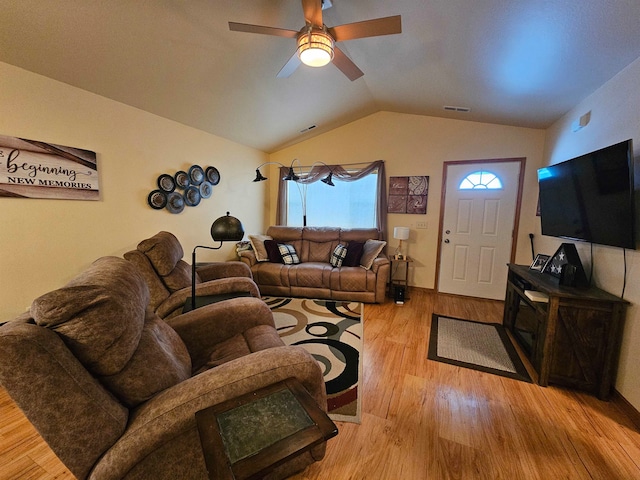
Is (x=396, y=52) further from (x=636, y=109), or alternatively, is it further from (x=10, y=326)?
(x=10, y=326)

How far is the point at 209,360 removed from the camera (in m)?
1.52

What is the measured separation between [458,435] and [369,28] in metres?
2.56

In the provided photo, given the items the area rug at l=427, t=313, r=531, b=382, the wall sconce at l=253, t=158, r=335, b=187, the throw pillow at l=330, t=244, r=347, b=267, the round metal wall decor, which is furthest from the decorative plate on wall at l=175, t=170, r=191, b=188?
the area rug at l=427, t=313, r=531, b=382

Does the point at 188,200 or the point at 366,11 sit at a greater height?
the point at 366,11

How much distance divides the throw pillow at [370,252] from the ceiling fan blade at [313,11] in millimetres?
2640

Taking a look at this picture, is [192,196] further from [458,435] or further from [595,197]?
[595,197]

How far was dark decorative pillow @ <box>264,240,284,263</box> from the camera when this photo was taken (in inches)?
157

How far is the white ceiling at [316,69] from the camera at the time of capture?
165 cm

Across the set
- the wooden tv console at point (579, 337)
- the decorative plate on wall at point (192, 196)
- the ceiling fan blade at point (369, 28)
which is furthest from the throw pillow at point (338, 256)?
the ceiling fan blade at point (369, 28)

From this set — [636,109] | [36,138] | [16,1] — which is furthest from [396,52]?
[36,138]

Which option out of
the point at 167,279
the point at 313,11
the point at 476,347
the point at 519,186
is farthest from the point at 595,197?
the point at 167,279

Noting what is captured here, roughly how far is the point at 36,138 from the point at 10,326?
A: 209 centimetres

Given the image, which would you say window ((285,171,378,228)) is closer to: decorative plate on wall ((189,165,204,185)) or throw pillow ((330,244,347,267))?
throw pillow ((330,244,347,267))

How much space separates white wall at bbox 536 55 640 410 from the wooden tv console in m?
0.06
